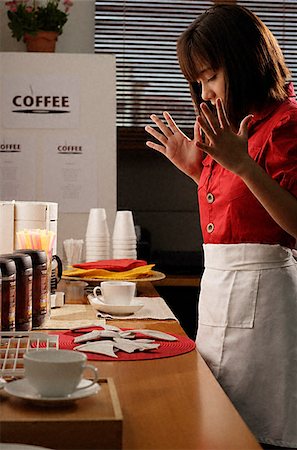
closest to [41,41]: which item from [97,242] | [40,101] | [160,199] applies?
[40,101]

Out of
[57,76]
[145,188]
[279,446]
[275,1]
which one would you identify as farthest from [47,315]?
[275,1]

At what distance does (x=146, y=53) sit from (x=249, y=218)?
2968 millimetres

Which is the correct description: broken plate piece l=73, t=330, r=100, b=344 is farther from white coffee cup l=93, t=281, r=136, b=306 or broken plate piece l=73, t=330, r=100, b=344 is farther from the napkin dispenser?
the napkin dispenser

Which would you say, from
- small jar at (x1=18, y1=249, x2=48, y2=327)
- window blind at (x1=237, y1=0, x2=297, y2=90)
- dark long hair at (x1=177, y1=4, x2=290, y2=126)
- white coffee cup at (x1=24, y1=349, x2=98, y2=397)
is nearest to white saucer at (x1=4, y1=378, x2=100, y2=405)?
white coffee cup at (x1=24, y1=349, x2=98, y2=397)

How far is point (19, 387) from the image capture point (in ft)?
3.54

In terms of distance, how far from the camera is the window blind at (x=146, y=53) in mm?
4664

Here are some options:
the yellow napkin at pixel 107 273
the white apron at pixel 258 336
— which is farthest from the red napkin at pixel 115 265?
Answer: the white apron at pixel 258 336

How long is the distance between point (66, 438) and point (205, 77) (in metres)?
1.30

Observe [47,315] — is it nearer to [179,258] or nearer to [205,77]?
[205,77]

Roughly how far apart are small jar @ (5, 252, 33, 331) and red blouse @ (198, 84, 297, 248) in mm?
498

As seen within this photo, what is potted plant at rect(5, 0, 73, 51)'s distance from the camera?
14.3 ft

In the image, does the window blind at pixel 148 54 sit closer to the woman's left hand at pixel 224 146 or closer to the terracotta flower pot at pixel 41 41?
the terracotta flower pot at pixel 41 41

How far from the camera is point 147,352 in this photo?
1551mm

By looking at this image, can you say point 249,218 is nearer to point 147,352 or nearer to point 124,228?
point 147,352
